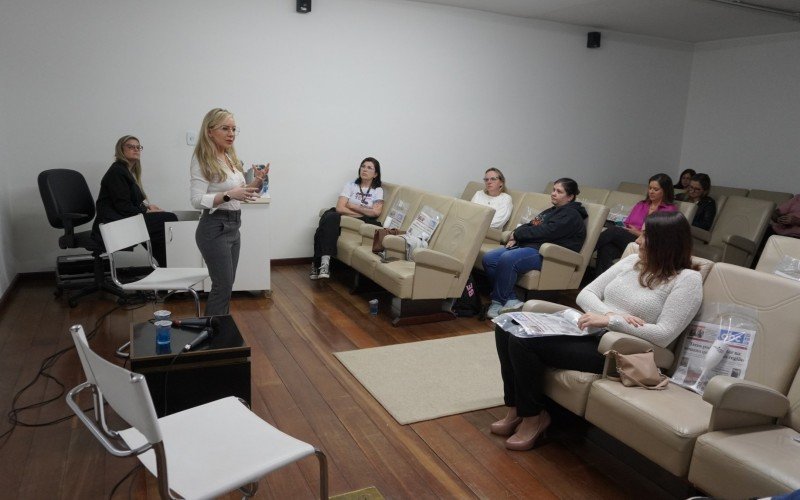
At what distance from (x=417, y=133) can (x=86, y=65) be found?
10.7 ft

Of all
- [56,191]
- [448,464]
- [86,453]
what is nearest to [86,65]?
[56,191]

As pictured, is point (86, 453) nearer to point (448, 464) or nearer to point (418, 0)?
point (448, 464)

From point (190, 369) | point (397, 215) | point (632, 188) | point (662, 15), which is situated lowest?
point (190, 369)

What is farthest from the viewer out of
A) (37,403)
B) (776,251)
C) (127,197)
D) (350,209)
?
(350,209)

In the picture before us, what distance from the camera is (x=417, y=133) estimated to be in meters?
6.18

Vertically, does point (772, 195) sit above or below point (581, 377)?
above

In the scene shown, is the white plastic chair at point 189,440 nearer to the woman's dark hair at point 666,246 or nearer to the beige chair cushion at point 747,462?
the beige chair cushion at point 747,462

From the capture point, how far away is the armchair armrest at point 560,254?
4.41m

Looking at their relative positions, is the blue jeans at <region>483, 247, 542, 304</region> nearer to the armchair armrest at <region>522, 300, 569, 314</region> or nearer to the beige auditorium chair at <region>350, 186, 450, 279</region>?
the beige auditorium chair at <region>350, 186, 450, 279</region>

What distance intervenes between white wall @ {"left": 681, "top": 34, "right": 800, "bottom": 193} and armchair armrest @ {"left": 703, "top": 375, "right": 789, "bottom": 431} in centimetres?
582

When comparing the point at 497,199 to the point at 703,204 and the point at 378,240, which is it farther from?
the point at 703,204

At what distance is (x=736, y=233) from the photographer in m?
5.57

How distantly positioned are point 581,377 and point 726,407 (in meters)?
0.59

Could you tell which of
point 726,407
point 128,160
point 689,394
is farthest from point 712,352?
point 128,160
